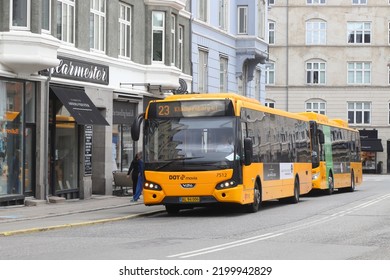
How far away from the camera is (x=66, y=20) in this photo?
98.6ft

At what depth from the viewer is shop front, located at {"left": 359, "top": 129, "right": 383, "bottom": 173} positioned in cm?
7638

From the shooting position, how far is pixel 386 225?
67.6 feet

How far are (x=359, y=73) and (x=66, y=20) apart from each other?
167 ft

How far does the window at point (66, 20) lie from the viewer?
29516mm

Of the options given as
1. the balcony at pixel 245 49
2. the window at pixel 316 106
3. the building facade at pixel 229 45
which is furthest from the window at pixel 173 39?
the window at pixel 316 106

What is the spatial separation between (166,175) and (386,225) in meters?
5.75

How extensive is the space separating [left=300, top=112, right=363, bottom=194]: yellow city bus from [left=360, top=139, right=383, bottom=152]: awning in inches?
1222

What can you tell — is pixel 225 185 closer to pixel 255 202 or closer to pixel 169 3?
pixel 255 202

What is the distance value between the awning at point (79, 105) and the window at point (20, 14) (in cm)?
296

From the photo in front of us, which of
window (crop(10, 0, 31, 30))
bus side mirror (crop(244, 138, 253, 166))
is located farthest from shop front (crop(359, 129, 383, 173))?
bus side mirror (crop(244, 138, 253, 166))

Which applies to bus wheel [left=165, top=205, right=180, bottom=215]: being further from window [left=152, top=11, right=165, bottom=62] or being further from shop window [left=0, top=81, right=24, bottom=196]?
window [left=152, top=11, right=165, bottom=62]

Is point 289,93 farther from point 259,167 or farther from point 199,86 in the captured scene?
point 259,167

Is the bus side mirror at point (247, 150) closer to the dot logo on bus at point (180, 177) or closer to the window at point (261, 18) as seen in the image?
the dot logo on bus at point (180, 177)

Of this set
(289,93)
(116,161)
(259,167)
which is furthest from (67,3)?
(289,93)
